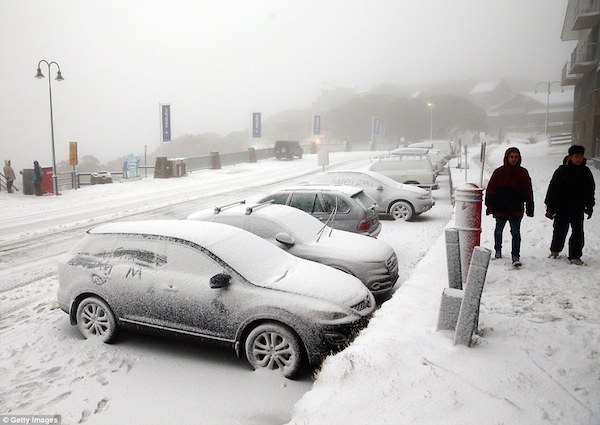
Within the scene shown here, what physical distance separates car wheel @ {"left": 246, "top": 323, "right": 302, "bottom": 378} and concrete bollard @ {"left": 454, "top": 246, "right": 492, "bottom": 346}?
67.4 inches

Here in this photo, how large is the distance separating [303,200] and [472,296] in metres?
6.26

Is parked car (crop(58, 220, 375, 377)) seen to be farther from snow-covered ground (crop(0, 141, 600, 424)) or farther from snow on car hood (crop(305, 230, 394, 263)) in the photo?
snow on car hood (crop(305, 230, 394, 263))

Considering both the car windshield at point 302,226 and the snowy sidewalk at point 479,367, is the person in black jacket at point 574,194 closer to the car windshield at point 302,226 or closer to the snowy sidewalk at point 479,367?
the snowy sidewalk at point 479,367

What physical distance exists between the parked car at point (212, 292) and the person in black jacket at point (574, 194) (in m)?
3.63

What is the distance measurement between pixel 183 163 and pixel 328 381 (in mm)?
28059

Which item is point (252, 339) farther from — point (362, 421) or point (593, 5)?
point (593, 5)

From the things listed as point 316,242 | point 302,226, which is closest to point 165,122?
point 302,226

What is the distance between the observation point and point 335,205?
10.4 meters

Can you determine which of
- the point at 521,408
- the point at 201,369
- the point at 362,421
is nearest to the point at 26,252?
the point at 201,369

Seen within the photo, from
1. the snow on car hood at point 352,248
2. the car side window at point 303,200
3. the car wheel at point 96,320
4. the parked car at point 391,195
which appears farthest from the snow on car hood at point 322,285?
the parked car at point 391,195

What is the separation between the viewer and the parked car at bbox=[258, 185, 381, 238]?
10188 millimetres

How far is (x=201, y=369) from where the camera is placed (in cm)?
547

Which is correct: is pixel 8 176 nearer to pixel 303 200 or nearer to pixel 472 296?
pixel 303 200

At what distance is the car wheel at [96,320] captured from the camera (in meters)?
6.04
